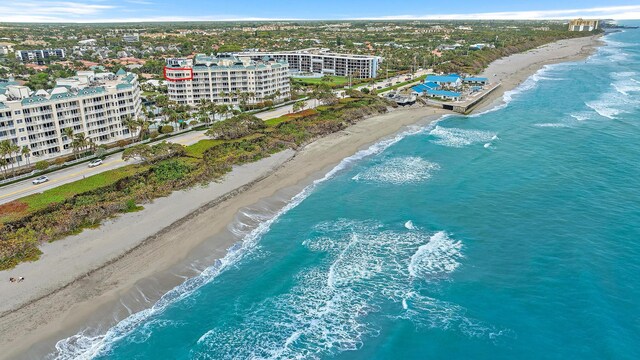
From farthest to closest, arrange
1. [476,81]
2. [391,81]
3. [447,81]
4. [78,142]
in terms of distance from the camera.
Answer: [391,81]
[476,81]
[447,81]
[78,142]

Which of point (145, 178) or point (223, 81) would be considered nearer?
point (145, 178)

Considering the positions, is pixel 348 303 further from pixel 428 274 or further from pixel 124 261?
pixel 124 261

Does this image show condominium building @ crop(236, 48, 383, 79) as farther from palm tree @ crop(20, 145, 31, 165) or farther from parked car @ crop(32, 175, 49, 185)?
parked car @ crop(32, 175, 49, 185)

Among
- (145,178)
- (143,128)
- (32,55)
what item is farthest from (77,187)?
(32,55)

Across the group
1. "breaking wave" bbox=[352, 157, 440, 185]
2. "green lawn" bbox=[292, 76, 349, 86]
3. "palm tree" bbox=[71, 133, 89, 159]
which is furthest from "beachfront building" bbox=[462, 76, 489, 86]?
"palm tree" bbox=[71, 133, 89, 159]

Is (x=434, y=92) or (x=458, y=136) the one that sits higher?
(x=434, y=92)

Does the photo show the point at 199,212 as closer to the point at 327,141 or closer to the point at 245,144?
the point at 245,144
